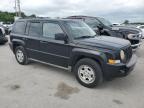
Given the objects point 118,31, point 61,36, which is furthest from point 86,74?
point 118,31

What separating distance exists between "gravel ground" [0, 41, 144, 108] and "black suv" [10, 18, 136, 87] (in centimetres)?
40

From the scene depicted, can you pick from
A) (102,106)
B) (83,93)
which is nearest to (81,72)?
(83,93)

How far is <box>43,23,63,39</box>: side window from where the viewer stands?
15.5 feet

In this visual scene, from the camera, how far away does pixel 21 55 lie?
6121 millimetres

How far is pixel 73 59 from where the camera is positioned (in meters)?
4.37

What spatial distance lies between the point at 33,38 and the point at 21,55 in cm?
114

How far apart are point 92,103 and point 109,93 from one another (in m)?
0.67

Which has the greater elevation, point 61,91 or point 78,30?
point 78,30

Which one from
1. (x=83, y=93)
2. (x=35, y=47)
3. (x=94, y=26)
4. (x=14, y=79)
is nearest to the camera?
(x=83, y=93)

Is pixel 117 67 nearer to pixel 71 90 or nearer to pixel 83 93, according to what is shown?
pixel 83 93

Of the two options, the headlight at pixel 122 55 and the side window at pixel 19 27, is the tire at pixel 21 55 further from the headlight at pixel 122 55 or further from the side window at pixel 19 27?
the headlight at pixel 122 55

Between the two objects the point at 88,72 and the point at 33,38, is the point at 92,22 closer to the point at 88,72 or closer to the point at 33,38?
the point at 33,38

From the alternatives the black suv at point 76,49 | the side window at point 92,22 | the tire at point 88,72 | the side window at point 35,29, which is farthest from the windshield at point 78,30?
the side window at point 92,22

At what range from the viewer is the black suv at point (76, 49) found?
3.82 meters
